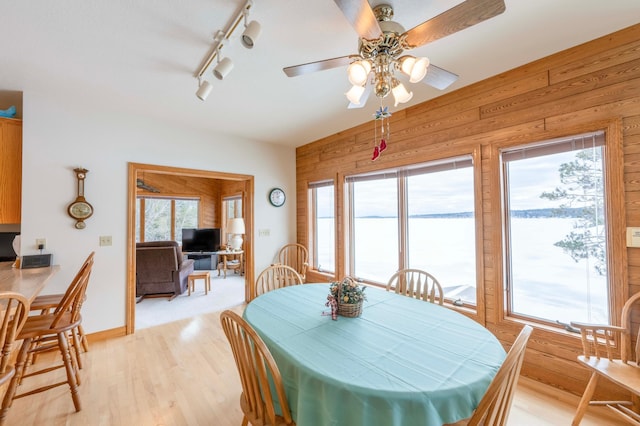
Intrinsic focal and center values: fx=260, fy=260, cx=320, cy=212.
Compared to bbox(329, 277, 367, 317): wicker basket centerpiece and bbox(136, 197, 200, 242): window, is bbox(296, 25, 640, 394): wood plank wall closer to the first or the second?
bbox(329, 277, 367, 317): wicker basket centerpiece

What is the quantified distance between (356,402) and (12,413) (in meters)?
2.55

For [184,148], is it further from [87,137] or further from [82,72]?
[82,72]

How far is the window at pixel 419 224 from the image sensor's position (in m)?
2.61

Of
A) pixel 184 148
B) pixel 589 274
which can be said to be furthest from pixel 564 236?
pixel 184 148

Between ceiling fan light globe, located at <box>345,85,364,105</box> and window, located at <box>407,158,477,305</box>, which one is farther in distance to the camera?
window, located at <box>407,158,477,305</box>

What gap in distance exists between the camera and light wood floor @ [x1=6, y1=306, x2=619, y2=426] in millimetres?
1778

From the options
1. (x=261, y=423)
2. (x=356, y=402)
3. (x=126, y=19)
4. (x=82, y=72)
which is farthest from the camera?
(x=82, y=72)

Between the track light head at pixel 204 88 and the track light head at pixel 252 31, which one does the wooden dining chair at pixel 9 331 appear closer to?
the track light head at pixel 204 88

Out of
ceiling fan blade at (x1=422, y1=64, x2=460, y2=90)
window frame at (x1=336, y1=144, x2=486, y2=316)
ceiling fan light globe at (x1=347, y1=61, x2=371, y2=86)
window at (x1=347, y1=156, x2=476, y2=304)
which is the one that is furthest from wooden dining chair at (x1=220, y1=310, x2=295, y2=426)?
window at (x1=347, y1=156, x2=476, y2=304)

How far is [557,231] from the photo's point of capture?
6.91 feet

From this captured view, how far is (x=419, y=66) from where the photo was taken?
139 cm

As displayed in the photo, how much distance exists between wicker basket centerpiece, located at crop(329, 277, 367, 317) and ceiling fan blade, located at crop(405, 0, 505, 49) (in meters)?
1.46

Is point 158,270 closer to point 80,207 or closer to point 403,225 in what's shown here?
point 80,207

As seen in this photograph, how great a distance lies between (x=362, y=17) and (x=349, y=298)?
151cm
